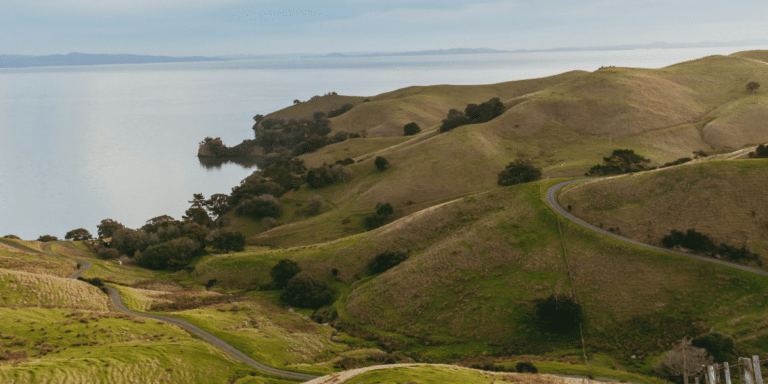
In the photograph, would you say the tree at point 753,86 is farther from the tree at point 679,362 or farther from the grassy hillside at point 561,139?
the tree at point 679,362

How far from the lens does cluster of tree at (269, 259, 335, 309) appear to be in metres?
50.2

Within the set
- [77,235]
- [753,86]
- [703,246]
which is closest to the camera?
[703,246]

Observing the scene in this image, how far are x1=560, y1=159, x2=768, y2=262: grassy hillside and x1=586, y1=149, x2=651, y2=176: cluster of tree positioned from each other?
1783 centimetres

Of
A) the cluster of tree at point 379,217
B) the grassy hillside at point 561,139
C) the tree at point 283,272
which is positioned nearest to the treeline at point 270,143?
the grassy hillside at point 561,139

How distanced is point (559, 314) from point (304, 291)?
2701 centimetres

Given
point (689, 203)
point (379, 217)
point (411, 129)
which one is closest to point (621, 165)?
point (689, 203)

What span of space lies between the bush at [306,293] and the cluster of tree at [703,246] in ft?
115

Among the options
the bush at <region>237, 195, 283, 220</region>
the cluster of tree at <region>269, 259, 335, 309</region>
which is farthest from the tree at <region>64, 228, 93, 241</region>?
the cluster of tree at <region>269, 259, 335, 309</region>

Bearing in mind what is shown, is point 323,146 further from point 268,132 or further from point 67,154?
point 67,154

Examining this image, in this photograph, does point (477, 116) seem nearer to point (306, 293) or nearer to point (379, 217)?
point (379, 217)

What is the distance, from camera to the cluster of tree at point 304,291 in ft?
165

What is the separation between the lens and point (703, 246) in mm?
39969

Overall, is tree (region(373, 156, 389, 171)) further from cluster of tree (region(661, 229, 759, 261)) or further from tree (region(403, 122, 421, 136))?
cluster of tree (region(661, 229, 759, 261))

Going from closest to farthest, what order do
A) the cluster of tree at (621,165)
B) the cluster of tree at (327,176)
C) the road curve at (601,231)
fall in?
the road curve at (601,231), the cluster of tree at (621,165), the cluster of tree at (327,176)
